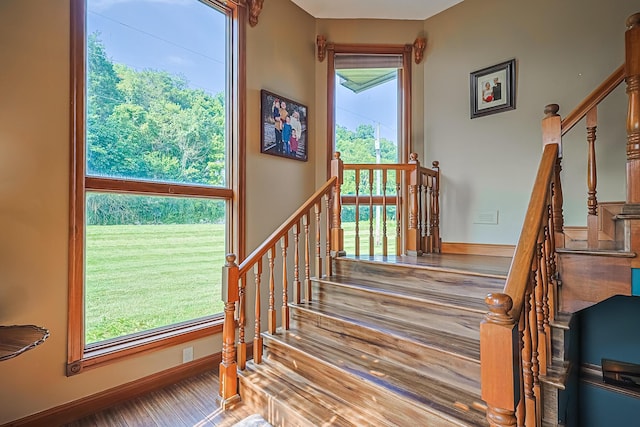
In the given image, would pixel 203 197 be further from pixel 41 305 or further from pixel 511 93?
pixel 511 93

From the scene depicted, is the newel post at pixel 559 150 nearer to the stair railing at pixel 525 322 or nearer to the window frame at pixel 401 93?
the stair railing at pixel 525 322

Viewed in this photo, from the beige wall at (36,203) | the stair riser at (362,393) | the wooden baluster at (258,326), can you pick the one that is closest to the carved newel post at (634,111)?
the stair riser at (362,393)

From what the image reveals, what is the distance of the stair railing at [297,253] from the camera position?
2199 millimetres

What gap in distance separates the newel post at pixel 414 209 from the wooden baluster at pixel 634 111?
155cm

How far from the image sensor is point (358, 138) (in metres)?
3.85

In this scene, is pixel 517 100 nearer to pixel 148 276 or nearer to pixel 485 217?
pixel 485 217

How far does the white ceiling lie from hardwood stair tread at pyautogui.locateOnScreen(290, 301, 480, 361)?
3.22 meters

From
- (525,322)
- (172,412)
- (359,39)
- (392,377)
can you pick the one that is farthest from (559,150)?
(172,412)

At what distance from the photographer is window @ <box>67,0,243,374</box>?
7.27 feet

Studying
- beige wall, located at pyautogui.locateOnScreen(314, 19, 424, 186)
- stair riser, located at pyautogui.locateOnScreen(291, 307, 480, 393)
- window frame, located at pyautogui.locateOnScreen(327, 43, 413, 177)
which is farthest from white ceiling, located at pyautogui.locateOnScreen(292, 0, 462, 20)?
stair riser, located at pyautogui.locateOnScreen(291, 307, 480, 393)

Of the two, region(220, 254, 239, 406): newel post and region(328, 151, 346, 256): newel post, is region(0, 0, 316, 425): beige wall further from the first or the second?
region(328, 151, 346, 256): newel post

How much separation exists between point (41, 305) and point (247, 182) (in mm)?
1754

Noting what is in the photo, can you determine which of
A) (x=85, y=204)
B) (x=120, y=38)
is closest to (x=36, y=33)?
(x=120, y=38)

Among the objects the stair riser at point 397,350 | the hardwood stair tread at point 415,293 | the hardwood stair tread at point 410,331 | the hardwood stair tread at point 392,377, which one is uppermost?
the hardwood stair tread at point 415,293
